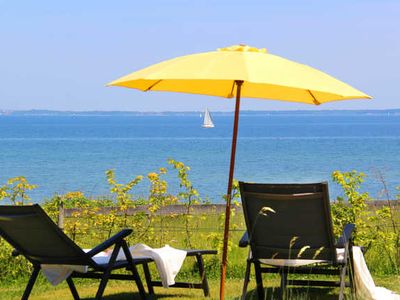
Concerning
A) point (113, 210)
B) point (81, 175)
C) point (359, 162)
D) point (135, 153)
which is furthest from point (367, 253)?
point (135, 153)

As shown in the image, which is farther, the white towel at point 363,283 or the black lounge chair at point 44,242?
the white towel at point 363,283

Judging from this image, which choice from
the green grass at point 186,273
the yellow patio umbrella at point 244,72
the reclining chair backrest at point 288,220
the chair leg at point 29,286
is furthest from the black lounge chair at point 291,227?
the chair leg at point 29,286

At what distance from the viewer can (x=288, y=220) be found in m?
5.54

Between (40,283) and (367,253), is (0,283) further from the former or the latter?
(367,253)

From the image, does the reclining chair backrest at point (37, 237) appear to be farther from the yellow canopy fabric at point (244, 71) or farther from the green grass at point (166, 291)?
the green grass at point (166, 291)

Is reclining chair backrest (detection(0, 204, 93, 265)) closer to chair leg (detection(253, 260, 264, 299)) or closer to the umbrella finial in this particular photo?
chair leg (detection(253, 260, 264, 299))

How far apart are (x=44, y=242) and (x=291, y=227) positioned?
1602mm

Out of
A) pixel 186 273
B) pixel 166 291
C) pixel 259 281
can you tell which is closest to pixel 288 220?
pixel 259 281

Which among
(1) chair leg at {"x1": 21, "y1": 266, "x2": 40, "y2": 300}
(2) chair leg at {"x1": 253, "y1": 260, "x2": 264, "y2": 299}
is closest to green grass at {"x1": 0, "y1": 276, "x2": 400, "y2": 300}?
(2) chair leg at {"x1": 253, "y1": 260, "x2": 264, "y2": 299}

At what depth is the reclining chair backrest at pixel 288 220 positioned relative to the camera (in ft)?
17.7

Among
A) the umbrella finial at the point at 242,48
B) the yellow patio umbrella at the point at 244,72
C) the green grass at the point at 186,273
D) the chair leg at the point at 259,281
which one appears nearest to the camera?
the yellow patio umbrella at the point at 244,72

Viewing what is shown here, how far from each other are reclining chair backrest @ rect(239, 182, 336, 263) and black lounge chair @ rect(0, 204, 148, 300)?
87 cm

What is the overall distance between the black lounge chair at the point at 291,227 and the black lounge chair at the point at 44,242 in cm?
87

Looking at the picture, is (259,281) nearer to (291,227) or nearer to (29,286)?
(291,227)
